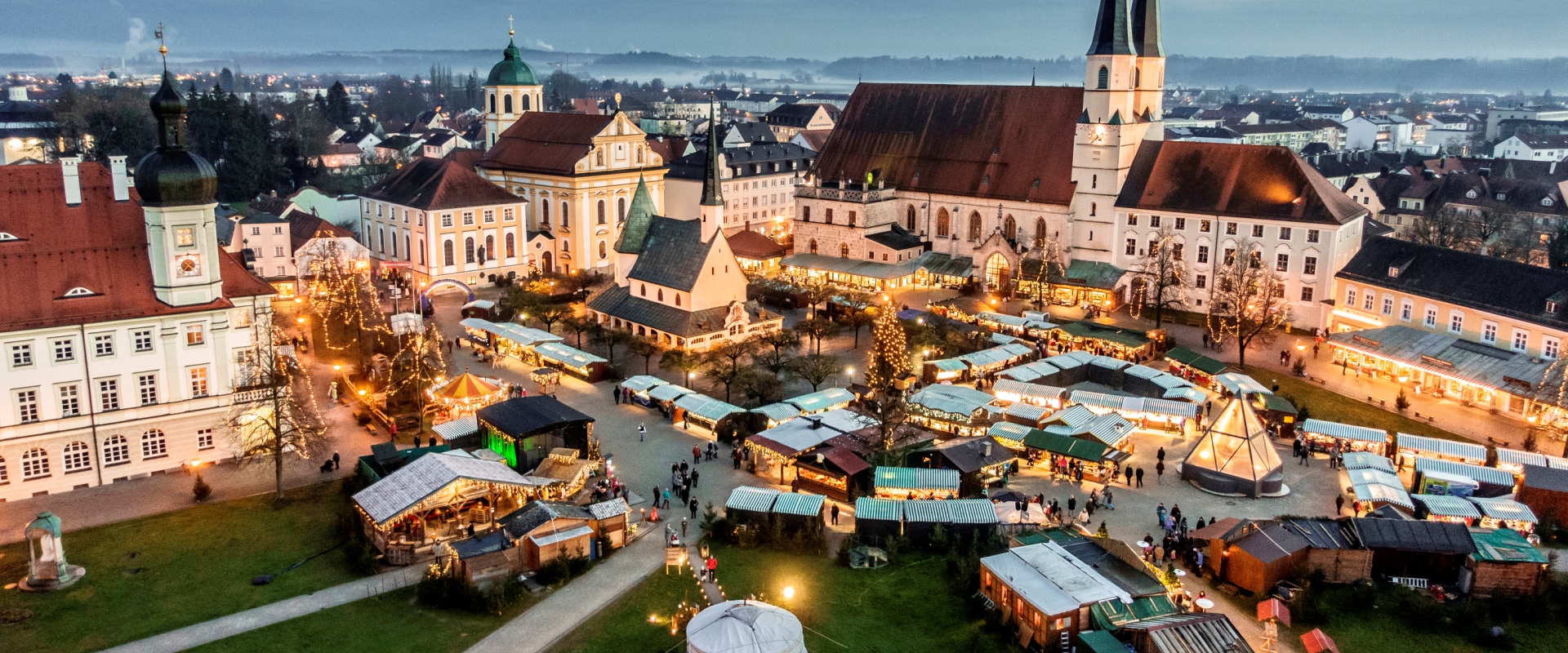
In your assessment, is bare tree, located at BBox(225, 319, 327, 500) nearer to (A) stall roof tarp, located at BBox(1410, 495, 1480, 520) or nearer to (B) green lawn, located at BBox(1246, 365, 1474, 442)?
(A) stall roof tarp, located at BBox(1410, 495, 1480, 520)

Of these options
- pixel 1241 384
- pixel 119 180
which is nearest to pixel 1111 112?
pixel 1241 384

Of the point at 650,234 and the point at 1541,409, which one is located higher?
the point at 650,234

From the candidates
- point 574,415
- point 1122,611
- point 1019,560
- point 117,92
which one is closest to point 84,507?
point 574,415

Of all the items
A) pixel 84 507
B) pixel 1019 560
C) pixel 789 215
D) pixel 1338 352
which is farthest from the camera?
pixel 789 215

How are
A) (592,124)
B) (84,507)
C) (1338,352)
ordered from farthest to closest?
(592,124) < (1338,352) < (84,507)

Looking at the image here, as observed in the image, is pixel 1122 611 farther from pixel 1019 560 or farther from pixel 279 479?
pixel 279 479

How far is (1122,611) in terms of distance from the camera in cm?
2667

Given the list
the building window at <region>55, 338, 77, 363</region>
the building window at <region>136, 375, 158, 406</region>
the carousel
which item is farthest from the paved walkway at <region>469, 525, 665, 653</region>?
the building window at <region>55, 338, 77, 363</region>

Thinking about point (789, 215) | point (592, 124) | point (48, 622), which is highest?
point (592, 124)

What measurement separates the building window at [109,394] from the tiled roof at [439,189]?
101ft

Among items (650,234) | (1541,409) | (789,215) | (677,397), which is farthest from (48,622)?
(789,215)

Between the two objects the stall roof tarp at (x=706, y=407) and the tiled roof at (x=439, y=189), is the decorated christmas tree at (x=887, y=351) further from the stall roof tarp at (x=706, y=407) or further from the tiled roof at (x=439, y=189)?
the tiled roof at (x=439, y=189)

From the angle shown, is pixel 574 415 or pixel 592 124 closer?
pixel 574 415

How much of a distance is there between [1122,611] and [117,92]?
413ft
